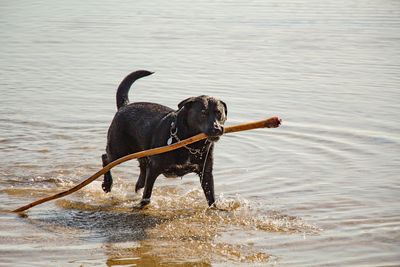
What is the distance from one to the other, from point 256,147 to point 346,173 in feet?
5.60

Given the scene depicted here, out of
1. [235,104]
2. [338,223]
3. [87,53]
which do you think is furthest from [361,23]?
[338,223]

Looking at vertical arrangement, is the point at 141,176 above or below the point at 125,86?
below

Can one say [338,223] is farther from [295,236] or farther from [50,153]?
[50,153]

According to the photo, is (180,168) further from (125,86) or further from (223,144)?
(223,144)

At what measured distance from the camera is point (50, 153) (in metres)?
10.2

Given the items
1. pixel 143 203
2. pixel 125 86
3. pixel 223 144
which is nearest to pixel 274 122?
pixel 143 203

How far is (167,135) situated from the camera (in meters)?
7.97

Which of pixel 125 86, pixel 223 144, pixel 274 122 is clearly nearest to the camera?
pixel 274 122

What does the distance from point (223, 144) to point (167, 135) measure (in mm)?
2851

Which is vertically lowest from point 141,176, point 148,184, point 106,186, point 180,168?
point 106,186

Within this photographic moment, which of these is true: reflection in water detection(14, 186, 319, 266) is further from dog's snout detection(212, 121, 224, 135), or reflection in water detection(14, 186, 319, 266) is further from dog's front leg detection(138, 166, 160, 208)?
dog's snout detection(212, 121, 224, 135)

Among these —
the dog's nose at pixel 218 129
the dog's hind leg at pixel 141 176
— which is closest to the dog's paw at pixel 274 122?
the dog's nose at pixel 218 129

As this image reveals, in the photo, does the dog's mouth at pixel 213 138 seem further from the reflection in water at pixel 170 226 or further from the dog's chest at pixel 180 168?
the reflection in water at pixel 170 226

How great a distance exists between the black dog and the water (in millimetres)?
426
